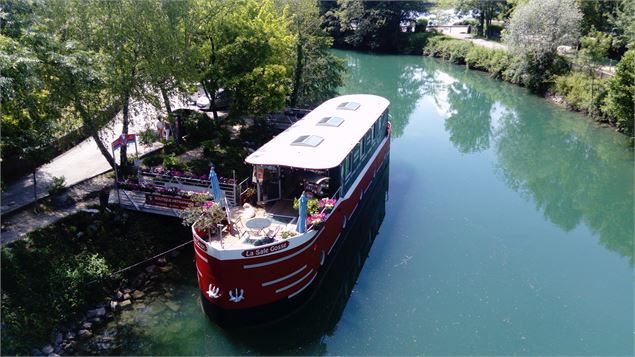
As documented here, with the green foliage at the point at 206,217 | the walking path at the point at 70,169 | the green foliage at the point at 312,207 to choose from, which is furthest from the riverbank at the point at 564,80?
the walking path at the point at 70,169

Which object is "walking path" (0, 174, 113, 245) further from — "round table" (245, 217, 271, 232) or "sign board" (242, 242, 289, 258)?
"sign board" (242, 242, 289, 258)

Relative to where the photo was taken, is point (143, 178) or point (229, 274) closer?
point (229, 274)

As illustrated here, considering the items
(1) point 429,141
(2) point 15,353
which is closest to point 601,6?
(1) point 429,141

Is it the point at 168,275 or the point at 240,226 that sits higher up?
the point at 240,226

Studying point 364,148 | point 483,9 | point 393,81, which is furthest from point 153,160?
point 483,9

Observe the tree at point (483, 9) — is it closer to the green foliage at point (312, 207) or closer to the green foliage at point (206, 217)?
the green foliage at point (312, 207)

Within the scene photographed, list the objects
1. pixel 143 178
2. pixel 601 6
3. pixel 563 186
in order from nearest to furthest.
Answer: pixel 143 178 → pixel 563 186 → pixel 601 6

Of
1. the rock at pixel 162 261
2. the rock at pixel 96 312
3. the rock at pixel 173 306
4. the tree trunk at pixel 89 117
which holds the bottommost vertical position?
the rock at pixel 173 306

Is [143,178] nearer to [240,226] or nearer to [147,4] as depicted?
[240,226]
